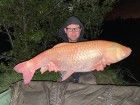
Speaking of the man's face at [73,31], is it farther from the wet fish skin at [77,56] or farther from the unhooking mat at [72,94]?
the unhooking mat at [72,94]

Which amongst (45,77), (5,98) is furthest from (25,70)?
(45,77)

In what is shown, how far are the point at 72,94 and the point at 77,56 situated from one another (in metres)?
0.40

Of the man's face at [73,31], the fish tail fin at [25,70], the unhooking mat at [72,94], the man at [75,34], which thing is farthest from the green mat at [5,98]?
the man's face at [73,31]

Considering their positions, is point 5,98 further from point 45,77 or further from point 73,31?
point 45,77

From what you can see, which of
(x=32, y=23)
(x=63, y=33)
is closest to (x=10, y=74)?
(x=32, y=23)

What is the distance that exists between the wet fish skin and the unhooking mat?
5.8 inches

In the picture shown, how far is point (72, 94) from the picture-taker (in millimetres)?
3383

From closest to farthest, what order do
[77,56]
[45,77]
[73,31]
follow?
[77,56] → [73,31] → [45,77]

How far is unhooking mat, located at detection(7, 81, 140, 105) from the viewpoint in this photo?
11.0 feet

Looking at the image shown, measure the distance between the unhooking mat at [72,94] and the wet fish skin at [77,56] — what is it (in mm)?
Result: 149

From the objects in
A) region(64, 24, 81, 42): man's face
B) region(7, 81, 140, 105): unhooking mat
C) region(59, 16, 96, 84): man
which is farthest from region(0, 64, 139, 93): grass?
region(7, 81, 140, 105): unhooking mat

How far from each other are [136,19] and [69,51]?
37844 mm

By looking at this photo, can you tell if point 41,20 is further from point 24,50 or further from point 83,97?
point 83,97

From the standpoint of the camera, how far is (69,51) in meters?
3.35
